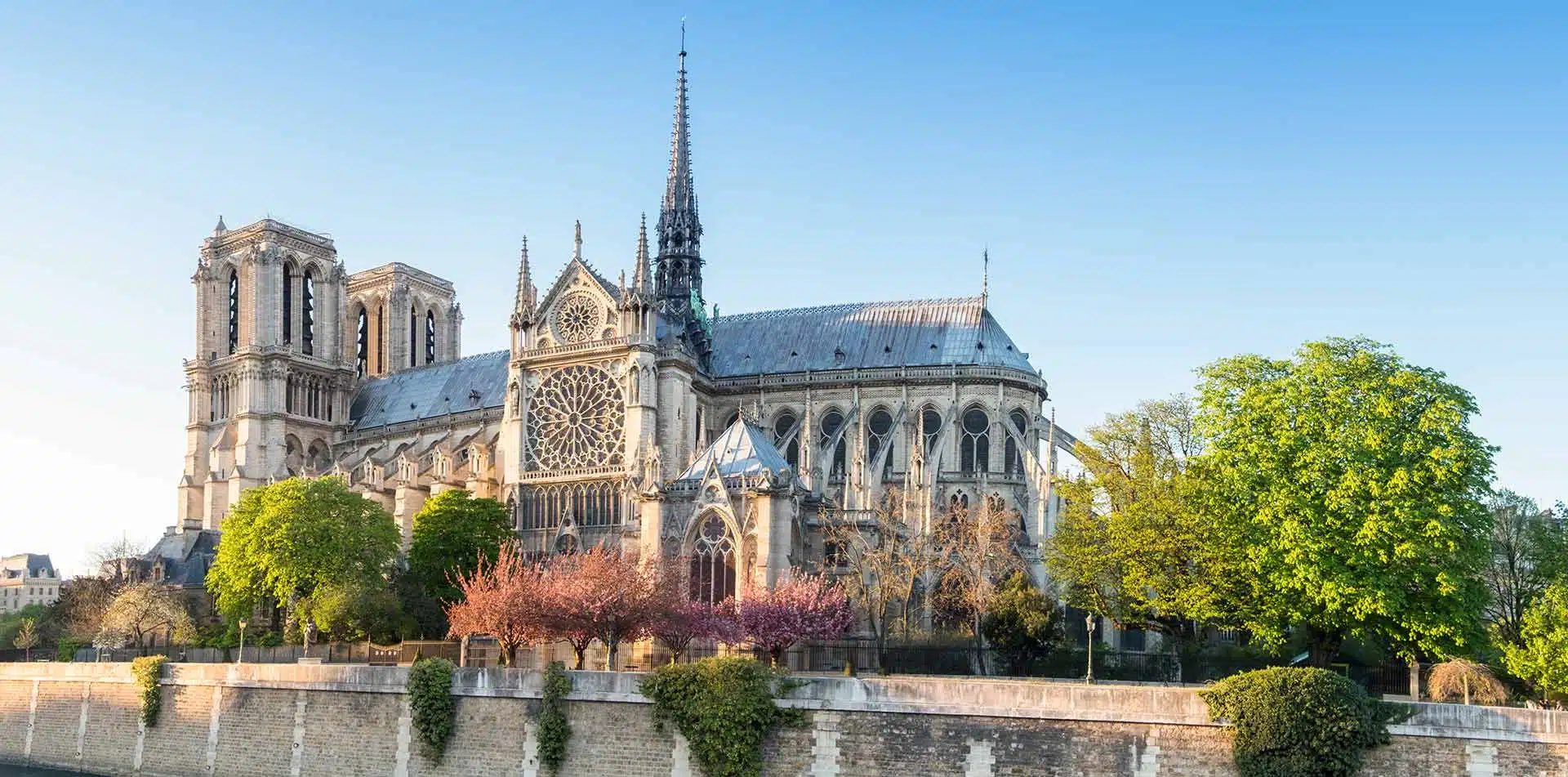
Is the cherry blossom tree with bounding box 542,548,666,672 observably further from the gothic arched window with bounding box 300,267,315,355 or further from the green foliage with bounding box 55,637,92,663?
the gothic arched window with bounding box 300,267,315,355

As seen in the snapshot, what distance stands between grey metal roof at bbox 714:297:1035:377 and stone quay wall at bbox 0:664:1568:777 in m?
31.5

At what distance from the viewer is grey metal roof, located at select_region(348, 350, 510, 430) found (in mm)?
76750

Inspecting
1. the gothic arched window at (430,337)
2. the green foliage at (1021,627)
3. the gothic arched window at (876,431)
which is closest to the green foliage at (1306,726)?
the green foliage at (1021,627)

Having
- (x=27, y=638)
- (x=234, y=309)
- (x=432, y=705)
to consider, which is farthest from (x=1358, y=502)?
(x=234, y=309)

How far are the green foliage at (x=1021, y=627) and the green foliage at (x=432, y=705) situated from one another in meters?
15.3

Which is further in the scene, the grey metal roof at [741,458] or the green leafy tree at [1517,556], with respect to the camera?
the grey metal roof at [741,458]

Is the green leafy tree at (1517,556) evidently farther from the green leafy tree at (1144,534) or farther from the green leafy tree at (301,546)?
the green leafy tree at (301,546)

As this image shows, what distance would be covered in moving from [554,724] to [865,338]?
36.4 meters

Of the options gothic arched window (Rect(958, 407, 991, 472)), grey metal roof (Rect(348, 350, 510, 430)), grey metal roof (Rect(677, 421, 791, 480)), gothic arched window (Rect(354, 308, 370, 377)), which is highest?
gothic arched window (Rect(354, 308, 370, 377))

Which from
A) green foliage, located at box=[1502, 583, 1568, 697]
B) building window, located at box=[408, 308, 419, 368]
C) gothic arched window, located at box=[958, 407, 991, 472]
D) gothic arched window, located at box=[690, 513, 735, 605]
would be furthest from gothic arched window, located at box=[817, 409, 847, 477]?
green foliage, located at box=[1502, 583, 1568, 697]

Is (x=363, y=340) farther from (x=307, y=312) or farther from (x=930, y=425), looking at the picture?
(x=930, y=425)

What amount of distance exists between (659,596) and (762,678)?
27.5ft

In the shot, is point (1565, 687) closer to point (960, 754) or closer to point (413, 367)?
point (960, 754)

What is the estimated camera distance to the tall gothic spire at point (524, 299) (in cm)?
6600
